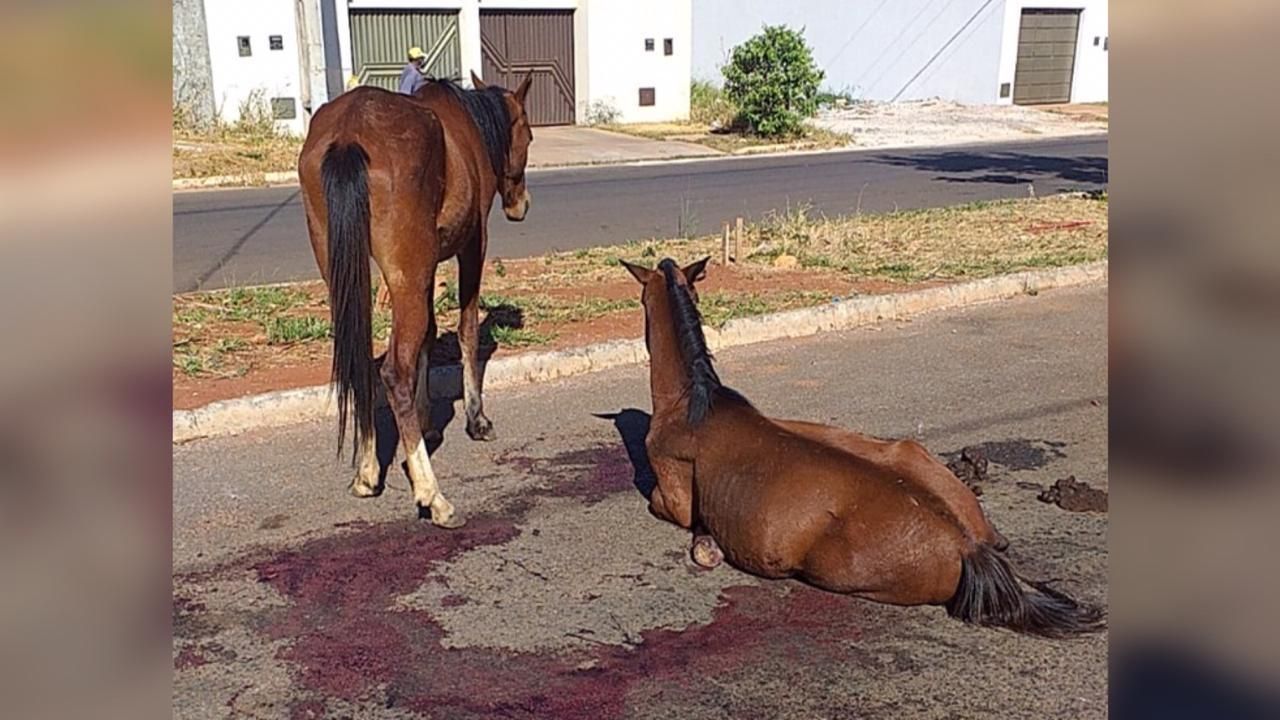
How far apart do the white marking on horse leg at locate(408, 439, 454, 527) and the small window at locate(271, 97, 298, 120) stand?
70.0ft

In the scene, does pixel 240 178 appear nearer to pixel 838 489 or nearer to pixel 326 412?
pixel 326 412

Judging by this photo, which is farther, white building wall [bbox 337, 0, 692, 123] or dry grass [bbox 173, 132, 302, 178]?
white building wall [bbox 337, 0, 692, 123]

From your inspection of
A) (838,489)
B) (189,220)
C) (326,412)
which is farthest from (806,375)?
(189,220)

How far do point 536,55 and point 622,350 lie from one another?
23413mm

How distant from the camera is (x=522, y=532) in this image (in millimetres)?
5883

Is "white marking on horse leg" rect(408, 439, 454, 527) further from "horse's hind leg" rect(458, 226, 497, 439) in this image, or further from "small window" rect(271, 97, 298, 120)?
"small window" rect(271, 97, 298, 120)

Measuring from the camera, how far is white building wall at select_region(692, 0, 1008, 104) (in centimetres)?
3938

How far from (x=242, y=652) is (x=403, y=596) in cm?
72

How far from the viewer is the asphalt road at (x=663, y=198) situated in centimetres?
1384

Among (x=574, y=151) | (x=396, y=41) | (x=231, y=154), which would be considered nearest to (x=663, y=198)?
A: (x=574, y=151)

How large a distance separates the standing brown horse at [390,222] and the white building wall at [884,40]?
33404mm

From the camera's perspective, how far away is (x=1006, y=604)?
470 cm

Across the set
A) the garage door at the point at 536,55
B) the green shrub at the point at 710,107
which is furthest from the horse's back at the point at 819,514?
the green shrub at the point at 710,107

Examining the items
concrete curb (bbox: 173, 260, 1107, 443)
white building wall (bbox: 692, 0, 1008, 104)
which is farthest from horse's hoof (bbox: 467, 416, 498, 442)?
white building wall (bbox: 692, 0, 1008, 104)
